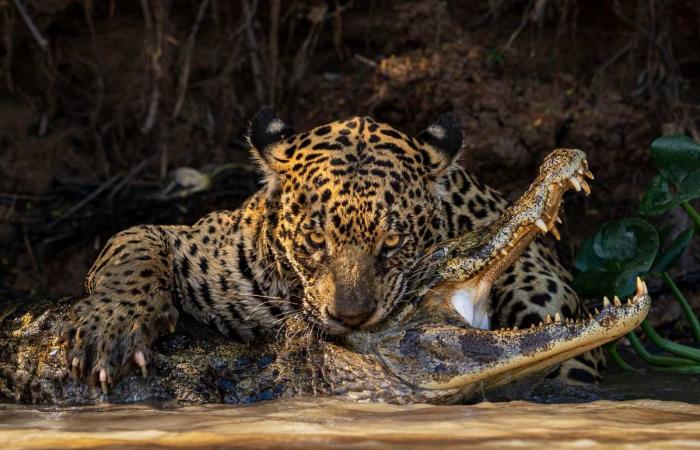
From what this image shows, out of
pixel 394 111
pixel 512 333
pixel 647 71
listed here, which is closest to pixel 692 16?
pixel 647 71

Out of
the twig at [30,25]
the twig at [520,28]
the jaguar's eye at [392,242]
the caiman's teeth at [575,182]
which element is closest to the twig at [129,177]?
the twig at [30,25]

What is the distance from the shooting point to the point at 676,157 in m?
7.21

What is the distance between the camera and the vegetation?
7145mm

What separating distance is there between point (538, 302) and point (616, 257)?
586 millimetres

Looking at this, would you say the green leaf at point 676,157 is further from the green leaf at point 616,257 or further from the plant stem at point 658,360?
the plant stem at point 658,360

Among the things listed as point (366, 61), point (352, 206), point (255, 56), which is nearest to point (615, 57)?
point (366, 61)

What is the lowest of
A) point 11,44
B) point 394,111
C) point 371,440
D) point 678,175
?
point 371,440

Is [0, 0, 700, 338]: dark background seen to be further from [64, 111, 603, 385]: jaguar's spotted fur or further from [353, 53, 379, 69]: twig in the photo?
[64, 111, 603, 385]: jaguar's spotted fur

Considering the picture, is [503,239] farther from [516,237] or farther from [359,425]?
[359,425]

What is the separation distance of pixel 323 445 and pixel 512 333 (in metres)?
1.27

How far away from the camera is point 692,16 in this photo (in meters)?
10.1

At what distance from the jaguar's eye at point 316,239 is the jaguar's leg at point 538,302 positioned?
4.40 feet

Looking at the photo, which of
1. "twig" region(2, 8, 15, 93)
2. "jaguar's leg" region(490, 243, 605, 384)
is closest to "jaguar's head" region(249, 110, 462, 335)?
"jaguar's leg" region(490, 243, 605, 384)

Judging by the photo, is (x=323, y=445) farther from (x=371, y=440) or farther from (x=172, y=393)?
(x=172, y=393)
